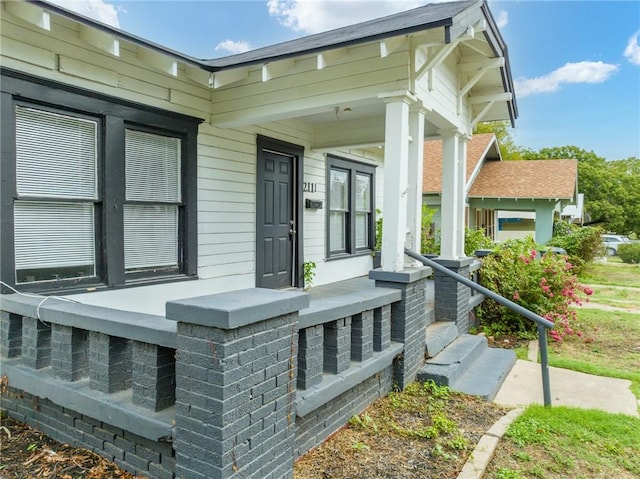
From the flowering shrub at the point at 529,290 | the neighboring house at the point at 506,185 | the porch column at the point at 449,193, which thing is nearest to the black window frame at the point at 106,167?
the porch column at the point at 449,193

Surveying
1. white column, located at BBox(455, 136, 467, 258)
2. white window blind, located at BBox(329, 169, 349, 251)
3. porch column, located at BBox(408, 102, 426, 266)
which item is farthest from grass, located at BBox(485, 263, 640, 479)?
white window blind, located at BBox(329, 169, 349, 251)

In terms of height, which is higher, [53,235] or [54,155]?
[54,155]

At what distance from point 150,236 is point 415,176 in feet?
9.46

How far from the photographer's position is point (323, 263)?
24.0 feet

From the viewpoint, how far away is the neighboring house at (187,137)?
3.52 m

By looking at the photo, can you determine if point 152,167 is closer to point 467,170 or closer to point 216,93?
point 216,93

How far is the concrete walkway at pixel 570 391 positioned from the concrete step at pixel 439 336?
686mm

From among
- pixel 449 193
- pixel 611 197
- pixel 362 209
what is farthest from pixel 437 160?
pixel 611 197

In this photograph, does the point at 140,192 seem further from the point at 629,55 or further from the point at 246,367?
the point at 629,55

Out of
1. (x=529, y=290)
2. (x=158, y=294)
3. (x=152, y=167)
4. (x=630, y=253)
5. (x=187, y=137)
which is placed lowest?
(x=630, y=253)

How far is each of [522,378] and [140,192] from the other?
4.40m

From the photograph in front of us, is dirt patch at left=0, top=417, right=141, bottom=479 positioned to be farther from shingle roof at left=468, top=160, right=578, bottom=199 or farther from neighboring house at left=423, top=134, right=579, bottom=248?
shingle roof at left=468, top=160, right=578, bottom=199

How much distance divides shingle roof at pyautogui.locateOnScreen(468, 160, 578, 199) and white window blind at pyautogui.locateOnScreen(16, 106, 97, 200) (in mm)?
14626

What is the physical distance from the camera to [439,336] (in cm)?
456
